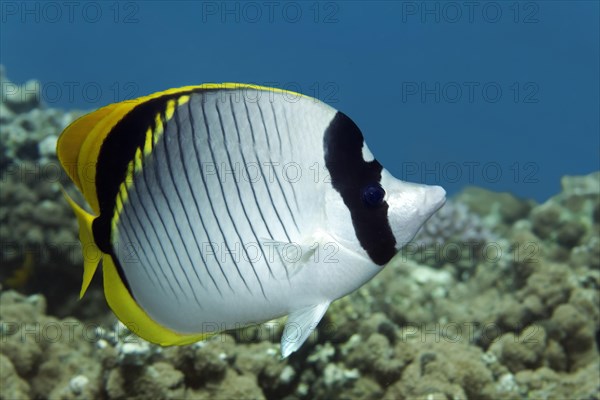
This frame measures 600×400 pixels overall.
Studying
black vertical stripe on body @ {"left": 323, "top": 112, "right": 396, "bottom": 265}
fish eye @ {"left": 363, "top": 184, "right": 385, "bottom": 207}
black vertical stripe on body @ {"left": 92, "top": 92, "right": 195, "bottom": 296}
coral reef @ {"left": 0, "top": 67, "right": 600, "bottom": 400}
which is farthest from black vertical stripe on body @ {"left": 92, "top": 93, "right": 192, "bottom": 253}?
Answer: coral reef @ {"left": 0, "top": 67, "right": 600, "bottom": 400}

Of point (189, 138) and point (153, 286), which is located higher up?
point (189, 138)

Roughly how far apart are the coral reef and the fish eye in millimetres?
2090

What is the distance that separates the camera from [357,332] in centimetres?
362

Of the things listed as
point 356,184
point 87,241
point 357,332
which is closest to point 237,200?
point 356,184

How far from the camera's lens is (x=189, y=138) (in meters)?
1.20

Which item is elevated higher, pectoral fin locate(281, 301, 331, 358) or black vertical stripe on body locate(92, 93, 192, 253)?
black vertical stripe on body locate(92, 93, 192, 253)

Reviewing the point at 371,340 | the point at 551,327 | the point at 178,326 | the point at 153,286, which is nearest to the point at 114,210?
the point at 153,286

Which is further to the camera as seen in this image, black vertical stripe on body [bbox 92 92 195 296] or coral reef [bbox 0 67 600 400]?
coral reef [bbox 0 67 600 400]

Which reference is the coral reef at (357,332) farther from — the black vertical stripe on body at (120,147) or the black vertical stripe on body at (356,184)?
the black vertical stripe on body at (356,184)

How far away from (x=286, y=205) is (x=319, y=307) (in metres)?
0.26

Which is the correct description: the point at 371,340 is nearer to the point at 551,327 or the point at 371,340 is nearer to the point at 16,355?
the point at 551,327

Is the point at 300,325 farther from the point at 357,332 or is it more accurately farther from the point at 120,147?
the point at 357,332

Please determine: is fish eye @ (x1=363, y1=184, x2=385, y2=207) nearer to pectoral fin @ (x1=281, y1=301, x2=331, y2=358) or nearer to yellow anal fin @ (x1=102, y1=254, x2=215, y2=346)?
pectoral fin @ (x1=281, y1=301, x2=331, y2=358)

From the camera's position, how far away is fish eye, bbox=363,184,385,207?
1201 mm
